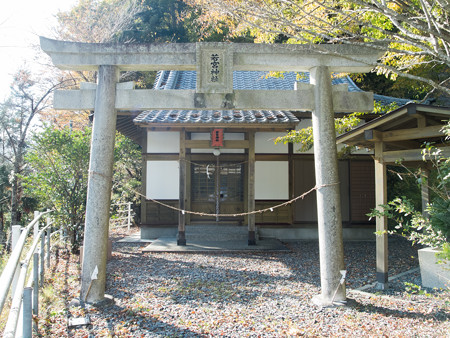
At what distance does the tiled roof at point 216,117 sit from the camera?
28.1 feet

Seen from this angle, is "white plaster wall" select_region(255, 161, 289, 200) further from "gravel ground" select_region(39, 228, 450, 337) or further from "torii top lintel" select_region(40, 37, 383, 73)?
"torii top lintel" select_region(40, 37, 383, 73)

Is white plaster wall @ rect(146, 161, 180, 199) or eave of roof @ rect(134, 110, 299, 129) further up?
eave of roof @ rect(134, 110, 299, 129)

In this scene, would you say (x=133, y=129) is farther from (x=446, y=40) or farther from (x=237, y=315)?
(x=446, y=40)

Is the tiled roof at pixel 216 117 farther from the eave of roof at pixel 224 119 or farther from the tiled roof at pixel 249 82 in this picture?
the tiled roof at pixel 249 82

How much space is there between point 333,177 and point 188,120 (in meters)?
4.83

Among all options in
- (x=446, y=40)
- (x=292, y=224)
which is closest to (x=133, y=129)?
(x=292, y=224)

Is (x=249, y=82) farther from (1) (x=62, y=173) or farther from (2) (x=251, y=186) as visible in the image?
(1) (x=62, y=173)

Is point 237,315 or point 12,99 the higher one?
point 12,99

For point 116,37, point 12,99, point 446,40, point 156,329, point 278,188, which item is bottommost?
point 156,329

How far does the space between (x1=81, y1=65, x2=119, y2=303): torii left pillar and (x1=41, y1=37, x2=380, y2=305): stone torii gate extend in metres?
0.01

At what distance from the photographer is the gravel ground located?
3982 millimetres

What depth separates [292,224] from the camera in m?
10.5

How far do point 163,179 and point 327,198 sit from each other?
6622 millimetres

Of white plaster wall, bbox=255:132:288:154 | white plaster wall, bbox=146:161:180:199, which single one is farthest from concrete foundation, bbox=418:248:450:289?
white plaster wall, bbox=146:161:180:199
